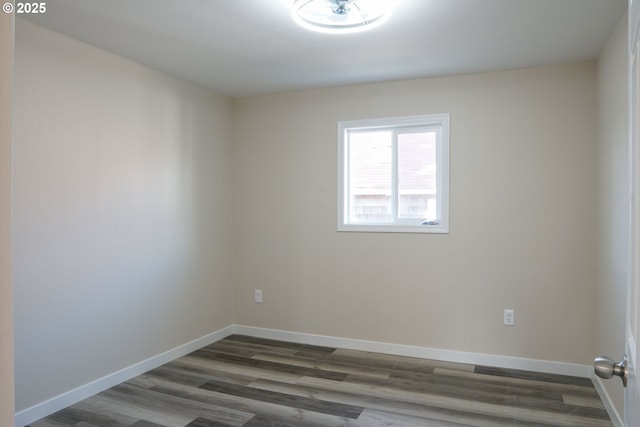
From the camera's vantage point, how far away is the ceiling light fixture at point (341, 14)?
2.33m

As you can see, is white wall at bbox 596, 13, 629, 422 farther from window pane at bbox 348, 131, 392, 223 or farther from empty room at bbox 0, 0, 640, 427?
window pane at bbox 348, 131, 392, 223

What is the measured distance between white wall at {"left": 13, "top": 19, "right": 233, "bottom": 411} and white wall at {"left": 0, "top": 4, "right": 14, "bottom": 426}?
7.69 ft

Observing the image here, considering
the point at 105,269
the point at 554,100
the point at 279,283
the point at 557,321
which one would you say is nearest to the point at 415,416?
the point at 557,321

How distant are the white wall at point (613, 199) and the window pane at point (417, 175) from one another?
4.03 ft

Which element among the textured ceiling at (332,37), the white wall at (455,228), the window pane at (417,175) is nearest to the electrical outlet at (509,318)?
the white wall at (455,228)

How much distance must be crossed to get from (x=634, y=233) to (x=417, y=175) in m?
2.95

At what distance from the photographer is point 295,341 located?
13.8ft

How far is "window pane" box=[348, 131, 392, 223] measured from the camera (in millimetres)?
3939

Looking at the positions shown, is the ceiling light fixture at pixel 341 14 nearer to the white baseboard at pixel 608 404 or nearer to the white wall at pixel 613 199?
the white wall at pixel 613 199

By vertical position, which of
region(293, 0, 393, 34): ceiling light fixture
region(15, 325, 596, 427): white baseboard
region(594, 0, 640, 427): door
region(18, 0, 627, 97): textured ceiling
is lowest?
region(15, 325, 596, 427): white baseboard

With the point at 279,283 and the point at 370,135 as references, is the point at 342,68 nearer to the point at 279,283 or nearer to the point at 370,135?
the point at 370,135

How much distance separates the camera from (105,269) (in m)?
3.05

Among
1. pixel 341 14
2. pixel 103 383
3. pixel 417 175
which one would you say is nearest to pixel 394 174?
pixel 417 175

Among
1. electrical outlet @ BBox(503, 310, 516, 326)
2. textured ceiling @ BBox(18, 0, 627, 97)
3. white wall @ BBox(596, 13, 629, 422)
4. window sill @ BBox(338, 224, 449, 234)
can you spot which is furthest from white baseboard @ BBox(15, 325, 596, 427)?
textured ceiling @ BBox(18, 0, 627, 97)
